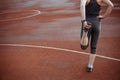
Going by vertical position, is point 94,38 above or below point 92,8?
below

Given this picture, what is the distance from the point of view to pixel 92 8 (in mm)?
1604

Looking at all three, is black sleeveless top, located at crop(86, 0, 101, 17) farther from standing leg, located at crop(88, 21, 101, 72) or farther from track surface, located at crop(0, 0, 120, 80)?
track surface, located at crop(0, 0, 120, 80)

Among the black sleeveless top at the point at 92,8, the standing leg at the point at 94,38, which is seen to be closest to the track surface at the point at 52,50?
the standing leg at the point at 94,38

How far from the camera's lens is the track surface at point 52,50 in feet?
5.57

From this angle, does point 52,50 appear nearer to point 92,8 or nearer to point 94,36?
point 94,36

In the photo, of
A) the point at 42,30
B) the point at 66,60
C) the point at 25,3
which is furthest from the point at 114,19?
the point at 25,3

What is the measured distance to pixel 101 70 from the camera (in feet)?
5.64

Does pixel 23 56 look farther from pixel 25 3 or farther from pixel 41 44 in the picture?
pixel 25 3

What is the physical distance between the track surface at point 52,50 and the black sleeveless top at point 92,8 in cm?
35

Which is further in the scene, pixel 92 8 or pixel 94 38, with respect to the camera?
pixel 94 38

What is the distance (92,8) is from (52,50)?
2.61ft

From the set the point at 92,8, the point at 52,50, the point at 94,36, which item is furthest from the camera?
the point at 52,50

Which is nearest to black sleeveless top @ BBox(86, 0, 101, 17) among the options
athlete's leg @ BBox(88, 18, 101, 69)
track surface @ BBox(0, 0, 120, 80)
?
athlete's leg @ BBox(88, 18, 101, 69)

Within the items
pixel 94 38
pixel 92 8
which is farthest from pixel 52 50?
pixel 92 8
